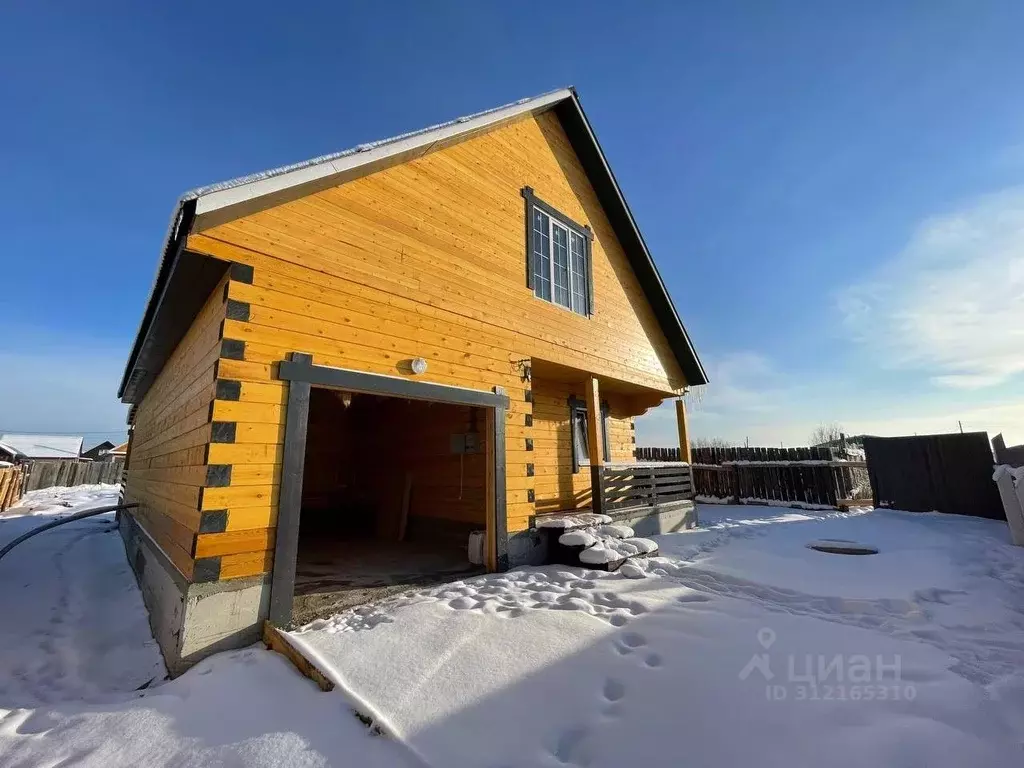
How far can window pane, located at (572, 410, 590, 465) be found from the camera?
380 inches

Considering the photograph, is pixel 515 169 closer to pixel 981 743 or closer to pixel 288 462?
pixel 288 462

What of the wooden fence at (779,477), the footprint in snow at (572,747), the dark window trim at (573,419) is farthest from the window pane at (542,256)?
the wooden fence at (779,477)

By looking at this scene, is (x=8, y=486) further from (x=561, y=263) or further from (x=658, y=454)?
(x=658, y=454)

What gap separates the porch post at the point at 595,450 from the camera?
8.23 metres

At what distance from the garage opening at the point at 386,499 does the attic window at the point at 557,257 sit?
8.96 feet

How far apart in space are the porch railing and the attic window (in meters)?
3.40

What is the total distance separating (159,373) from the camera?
8.80 metres

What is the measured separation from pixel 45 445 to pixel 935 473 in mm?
70916

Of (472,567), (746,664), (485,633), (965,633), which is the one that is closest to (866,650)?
(746,664)

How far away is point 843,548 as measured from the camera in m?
6.73

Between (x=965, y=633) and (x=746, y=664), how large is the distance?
2181 mm

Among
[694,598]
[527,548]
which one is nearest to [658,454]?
[527,548]

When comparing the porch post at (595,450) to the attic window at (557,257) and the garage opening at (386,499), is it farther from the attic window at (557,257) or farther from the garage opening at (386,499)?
the garage opening at (386,499)

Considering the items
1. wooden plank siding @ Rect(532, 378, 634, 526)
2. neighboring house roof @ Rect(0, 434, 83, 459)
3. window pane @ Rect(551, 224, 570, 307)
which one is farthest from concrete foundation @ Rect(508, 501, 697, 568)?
neighboring house roof @ Rect(0, 434, 83, 459)
